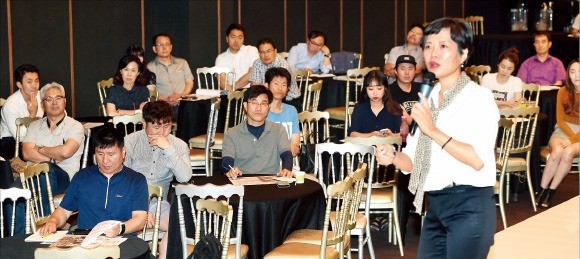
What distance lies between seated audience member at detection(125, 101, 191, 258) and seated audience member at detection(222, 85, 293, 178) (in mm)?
406

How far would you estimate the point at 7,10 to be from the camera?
10109 mm

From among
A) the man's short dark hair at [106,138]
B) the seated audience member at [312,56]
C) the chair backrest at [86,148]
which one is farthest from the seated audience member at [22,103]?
the seated audience member at [312,56]

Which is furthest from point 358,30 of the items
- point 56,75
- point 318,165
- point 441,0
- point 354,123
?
point 318,165

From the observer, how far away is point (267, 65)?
10375mm

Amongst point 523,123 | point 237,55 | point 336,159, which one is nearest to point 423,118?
point 336,159

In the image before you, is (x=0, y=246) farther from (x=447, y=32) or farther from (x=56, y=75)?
(x=56, y=75)

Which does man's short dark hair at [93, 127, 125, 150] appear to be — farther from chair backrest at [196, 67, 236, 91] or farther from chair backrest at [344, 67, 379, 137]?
chair backrest at [196, 67, 236, 91]

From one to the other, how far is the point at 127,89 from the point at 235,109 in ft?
3.32

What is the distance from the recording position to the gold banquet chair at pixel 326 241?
4.98 metres

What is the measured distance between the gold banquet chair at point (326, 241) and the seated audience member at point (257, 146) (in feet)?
3.30

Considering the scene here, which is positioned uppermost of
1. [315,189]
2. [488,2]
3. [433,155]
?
[488,2]

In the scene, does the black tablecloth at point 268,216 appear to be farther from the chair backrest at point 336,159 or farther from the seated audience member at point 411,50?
the seated audience member at point 411,50

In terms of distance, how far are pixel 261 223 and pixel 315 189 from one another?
47cm

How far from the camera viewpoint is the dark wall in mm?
10438
